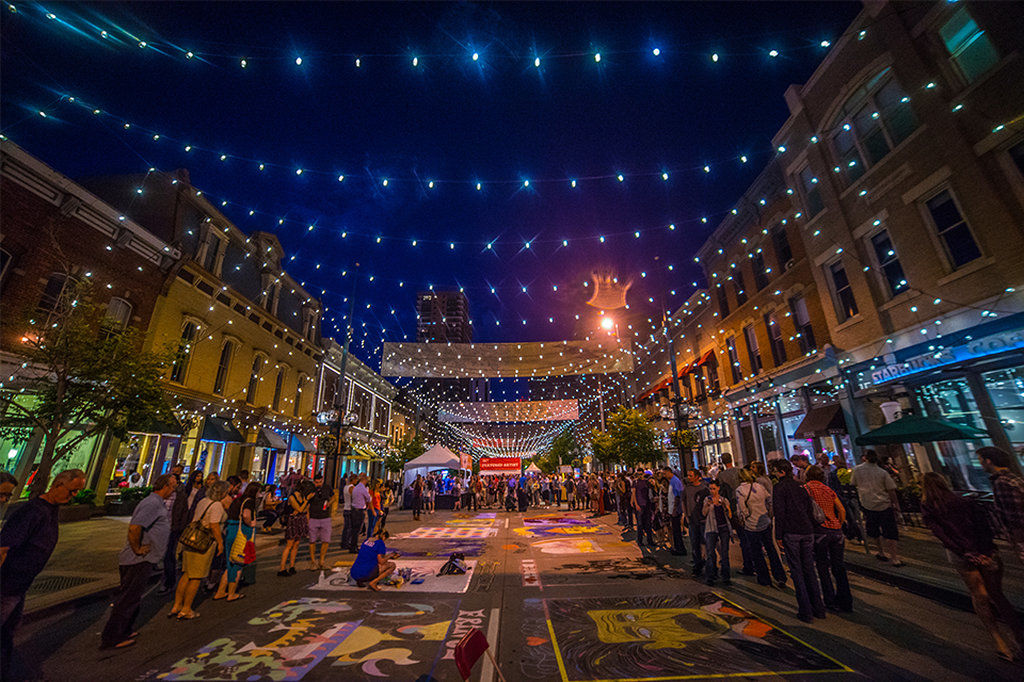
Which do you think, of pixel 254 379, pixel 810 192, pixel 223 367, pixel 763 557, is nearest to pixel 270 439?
pixel 254 379

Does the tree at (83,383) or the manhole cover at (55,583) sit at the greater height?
the tree at (83,383)

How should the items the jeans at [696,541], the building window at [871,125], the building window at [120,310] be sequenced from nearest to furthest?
the jeans at [696,541]
the building window at [871,125]
the building window at [120,310]

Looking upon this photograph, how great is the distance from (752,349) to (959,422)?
30.1 ft

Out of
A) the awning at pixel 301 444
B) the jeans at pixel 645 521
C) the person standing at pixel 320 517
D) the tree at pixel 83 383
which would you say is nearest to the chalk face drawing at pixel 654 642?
the jeans at pixel 645 521

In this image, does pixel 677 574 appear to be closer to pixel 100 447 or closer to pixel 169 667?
pixel 169 667

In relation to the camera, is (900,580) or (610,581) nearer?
(900,580)

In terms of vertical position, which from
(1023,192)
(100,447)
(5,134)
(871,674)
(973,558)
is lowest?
(871,674)

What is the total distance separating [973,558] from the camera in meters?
4.39

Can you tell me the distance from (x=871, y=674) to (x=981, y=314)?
10139 millimetres

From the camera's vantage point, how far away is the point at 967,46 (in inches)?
390

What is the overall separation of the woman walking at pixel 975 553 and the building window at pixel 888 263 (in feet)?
32.4

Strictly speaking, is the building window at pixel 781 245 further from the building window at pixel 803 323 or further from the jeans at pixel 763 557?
the jeans at pixel 763 557

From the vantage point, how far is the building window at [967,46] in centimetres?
949

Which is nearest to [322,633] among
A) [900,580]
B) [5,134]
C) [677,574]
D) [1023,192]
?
[677,574]
